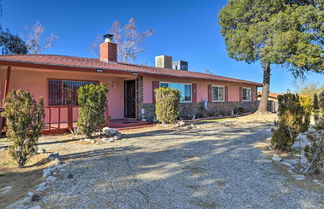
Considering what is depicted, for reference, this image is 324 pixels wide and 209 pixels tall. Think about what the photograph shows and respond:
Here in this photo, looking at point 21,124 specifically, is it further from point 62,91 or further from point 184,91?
point 184,91

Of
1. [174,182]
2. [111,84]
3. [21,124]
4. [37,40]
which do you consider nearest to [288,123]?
[174,182]

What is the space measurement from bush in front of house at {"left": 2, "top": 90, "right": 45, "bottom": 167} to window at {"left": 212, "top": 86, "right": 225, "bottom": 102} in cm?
1212

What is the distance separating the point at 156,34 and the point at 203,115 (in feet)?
46.5

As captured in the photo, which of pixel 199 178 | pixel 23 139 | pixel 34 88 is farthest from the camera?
pixel 34 88

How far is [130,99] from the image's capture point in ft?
35.4

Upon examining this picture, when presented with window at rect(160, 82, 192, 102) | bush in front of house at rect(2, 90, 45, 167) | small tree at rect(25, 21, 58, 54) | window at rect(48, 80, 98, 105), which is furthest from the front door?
small tree at rect(25, 21, 58, 54)

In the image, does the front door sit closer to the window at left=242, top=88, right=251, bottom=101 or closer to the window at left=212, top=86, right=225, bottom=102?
the window at left=212, top=86, right=225, bottom=102

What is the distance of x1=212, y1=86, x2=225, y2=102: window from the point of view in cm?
1459

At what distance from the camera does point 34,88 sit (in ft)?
27.3

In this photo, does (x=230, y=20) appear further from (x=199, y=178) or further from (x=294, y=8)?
(x=199, y=178)

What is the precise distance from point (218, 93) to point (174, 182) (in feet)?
41.1

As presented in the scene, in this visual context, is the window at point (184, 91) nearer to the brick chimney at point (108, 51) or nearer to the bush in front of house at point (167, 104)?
the bush in front of house at point (167, 104)

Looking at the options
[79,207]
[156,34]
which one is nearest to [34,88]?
[79,207]

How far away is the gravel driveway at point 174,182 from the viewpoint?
258 cm
